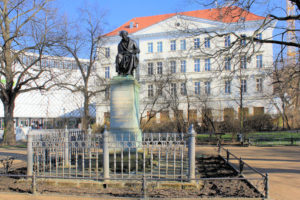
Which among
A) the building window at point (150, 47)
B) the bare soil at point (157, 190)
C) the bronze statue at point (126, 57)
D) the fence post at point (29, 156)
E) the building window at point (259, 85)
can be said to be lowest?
the bare soil at point (157, 190)

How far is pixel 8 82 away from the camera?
20719 mm

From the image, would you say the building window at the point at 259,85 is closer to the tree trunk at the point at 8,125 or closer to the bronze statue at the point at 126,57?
the tree trunk at the point at 8,125

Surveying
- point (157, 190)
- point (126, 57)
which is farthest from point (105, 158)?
point (126, 57)

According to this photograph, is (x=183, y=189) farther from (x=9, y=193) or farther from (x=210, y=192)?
(x=9, y=193)

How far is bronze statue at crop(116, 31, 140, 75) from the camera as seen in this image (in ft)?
31.0

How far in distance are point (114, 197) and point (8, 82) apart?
60.3 ft

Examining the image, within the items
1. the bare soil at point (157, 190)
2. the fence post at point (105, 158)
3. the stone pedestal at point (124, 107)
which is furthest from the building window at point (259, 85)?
the fence post at point (105, 158)

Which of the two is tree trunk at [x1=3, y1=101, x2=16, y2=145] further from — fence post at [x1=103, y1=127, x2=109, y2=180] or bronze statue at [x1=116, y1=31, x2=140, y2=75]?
fence post at [x1=103, y1=127, x2=109, y2=180]

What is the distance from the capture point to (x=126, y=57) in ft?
31.2

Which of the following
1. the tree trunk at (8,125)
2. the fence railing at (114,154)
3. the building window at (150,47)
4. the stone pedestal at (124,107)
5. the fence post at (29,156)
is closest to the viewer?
the fence railing at (114,154)

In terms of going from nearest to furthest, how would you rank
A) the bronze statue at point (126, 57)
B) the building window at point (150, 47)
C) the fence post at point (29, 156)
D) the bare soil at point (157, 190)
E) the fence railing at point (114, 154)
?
the bare soil at point (157, 190) → the fence railing at point (114, 154) → the fence post at point (29, 156) → the bronze statue at point (126, 57) → the building window at point (150, 47)

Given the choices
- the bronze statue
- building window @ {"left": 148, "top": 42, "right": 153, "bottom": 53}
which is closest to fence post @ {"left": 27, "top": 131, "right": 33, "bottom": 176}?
the bronze statue

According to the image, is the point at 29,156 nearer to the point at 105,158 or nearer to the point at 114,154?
the point at 105,158

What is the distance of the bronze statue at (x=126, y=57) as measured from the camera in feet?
31.0
